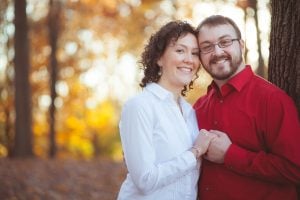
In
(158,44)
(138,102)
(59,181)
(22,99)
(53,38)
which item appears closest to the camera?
(138,102)

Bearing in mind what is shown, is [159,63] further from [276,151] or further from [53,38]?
[53,38]

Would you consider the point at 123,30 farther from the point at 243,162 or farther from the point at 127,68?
the point at 243,162

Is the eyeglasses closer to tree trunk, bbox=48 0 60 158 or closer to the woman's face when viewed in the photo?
the woman's face

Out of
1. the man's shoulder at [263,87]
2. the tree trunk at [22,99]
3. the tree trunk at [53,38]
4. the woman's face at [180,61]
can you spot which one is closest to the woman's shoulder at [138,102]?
the woman's face at [180,61]

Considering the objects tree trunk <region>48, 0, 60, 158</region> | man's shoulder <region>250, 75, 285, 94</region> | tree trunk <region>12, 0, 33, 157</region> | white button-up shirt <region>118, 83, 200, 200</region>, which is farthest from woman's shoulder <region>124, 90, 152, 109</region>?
tree trunk <region>48, 0, 60, 158</region>

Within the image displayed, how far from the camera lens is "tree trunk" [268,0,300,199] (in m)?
3.63

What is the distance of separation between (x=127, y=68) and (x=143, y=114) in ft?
76.4

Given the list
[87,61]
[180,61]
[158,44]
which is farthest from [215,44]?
[87,61]

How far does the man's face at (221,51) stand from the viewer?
12.0ft

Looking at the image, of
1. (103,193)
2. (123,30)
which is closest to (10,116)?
(123,30)

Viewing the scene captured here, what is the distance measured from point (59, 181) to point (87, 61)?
551 inches

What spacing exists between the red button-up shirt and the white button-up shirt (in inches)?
8.3

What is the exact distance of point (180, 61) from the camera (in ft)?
11.8

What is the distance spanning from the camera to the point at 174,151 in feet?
11.1
